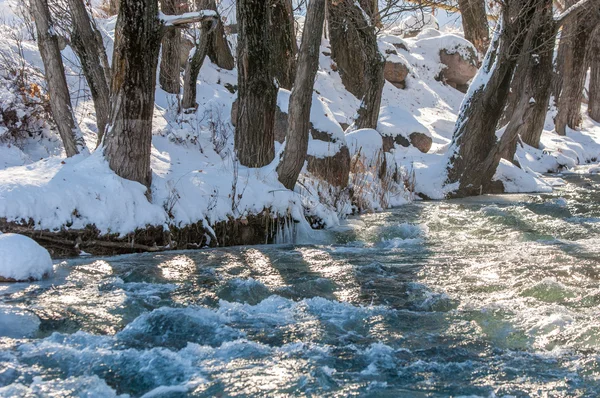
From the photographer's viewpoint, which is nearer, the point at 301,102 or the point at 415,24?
the point at 301,102

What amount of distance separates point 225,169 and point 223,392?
5832 mm

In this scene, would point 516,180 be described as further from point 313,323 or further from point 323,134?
point 313,323

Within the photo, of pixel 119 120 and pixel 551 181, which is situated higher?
pixel 119 120

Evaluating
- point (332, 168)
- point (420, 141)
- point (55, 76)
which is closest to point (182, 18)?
point (55, 76)

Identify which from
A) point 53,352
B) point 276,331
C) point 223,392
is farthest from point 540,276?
point 53,352

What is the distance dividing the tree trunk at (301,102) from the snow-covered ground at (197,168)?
0.96 ft

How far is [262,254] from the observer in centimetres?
782

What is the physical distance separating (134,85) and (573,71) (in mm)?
18825

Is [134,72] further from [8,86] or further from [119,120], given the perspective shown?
[8,86]

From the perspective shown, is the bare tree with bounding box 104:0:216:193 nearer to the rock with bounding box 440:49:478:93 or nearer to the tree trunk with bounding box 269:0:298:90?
the tree trunk with bounding box 269:0:298:90

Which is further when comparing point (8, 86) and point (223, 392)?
point (8, 86)

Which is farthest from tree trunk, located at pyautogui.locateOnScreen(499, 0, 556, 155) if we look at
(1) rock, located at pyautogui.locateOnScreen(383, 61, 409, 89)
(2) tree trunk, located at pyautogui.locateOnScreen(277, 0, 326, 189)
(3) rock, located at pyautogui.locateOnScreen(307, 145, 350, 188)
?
(1) rock, located at pyautogui.locateOnScreen(383, 61, 409, 89)

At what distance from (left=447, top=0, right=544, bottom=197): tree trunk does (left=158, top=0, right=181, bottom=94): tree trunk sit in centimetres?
692

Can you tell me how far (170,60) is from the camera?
1555 cm
